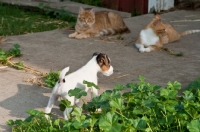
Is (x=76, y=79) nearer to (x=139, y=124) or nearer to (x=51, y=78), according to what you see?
(x=51, y=78)

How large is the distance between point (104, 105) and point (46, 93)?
147 cm

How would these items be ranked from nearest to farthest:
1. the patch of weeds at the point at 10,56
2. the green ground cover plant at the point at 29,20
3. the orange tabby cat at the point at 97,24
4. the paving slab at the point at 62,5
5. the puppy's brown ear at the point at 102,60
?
the puppy's brown ear at the point at 102,60 < the patch of weeds at the point at 10,56 < the orange tabby cat at the point at 97,24 < the green ground cover plant at the point at 29,20 < the paving slab at the point at 62,5

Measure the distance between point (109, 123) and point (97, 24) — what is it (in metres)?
5.03

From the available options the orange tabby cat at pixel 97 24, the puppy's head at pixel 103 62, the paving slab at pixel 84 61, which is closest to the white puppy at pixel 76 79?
the puppy's head at pixel 103 62

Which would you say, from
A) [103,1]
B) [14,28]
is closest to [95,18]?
[14,28]

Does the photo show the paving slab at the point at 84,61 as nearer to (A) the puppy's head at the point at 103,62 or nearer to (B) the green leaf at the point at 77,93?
(A) the puppy's head at the point at 103,62

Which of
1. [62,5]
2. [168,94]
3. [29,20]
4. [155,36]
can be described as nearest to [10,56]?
[155,36]

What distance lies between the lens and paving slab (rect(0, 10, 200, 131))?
17.6ft

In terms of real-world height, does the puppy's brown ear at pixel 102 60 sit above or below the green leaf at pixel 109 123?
above

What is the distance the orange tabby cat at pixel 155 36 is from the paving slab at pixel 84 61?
0.10 meters

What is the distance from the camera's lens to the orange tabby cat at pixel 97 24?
8375mm

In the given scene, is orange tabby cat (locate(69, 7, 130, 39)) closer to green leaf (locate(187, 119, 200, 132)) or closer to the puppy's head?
the puppy's head

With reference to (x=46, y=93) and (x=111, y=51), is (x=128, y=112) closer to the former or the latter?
(x=46, y=93)

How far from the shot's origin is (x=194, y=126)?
11.8ft
